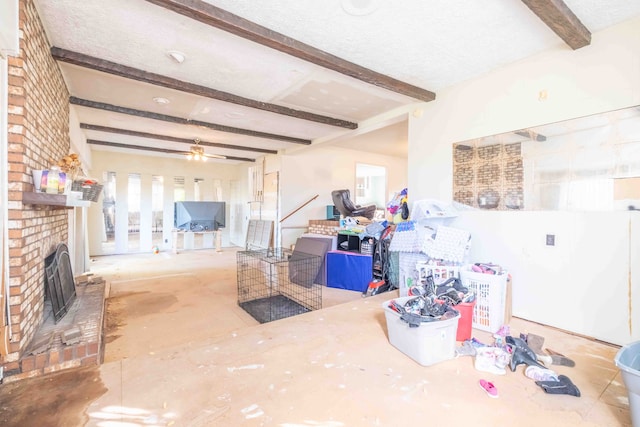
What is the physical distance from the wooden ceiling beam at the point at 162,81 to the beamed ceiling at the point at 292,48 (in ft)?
0.04

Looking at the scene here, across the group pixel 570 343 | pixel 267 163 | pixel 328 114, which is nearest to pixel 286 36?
pixel 328 114

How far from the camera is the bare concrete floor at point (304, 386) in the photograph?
149 cm

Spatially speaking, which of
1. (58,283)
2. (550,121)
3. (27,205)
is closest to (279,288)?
(58,283)

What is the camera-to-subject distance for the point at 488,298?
254 cm

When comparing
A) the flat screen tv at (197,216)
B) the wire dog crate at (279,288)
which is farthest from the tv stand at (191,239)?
the wire dog crate at (279,288)

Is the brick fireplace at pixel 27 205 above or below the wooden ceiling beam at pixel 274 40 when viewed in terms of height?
Result: below

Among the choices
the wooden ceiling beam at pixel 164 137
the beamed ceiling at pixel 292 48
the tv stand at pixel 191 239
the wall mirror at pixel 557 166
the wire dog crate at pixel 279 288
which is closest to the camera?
the beamed ceiling at pixel 292 48

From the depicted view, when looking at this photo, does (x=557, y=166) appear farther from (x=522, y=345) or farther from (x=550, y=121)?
(x=522, y=345)

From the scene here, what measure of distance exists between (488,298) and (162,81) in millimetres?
3923

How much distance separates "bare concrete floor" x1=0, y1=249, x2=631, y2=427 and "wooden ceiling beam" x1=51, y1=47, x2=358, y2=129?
260 centimetres

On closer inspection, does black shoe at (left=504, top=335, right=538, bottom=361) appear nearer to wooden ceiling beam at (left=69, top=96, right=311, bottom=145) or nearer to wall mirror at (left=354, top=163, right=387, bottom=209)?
wooden ceiling beam at (left=69, top=96, right=311, bottom=145)

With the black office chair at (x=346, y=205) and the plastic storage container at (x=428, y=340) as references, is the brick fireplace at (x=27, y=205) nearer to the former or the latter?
the plastic storage container at (x=428, y=340)

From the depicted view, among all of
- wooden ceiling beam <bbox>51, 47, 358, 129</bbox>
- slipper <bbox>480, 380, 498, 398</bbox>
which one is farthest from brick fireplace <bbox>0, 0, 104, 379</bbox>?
slipper <bbox>480, 380, 498, 398</bbox>

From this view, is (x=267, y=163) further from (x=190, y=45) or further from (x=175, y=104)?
(x=190, y=45)
